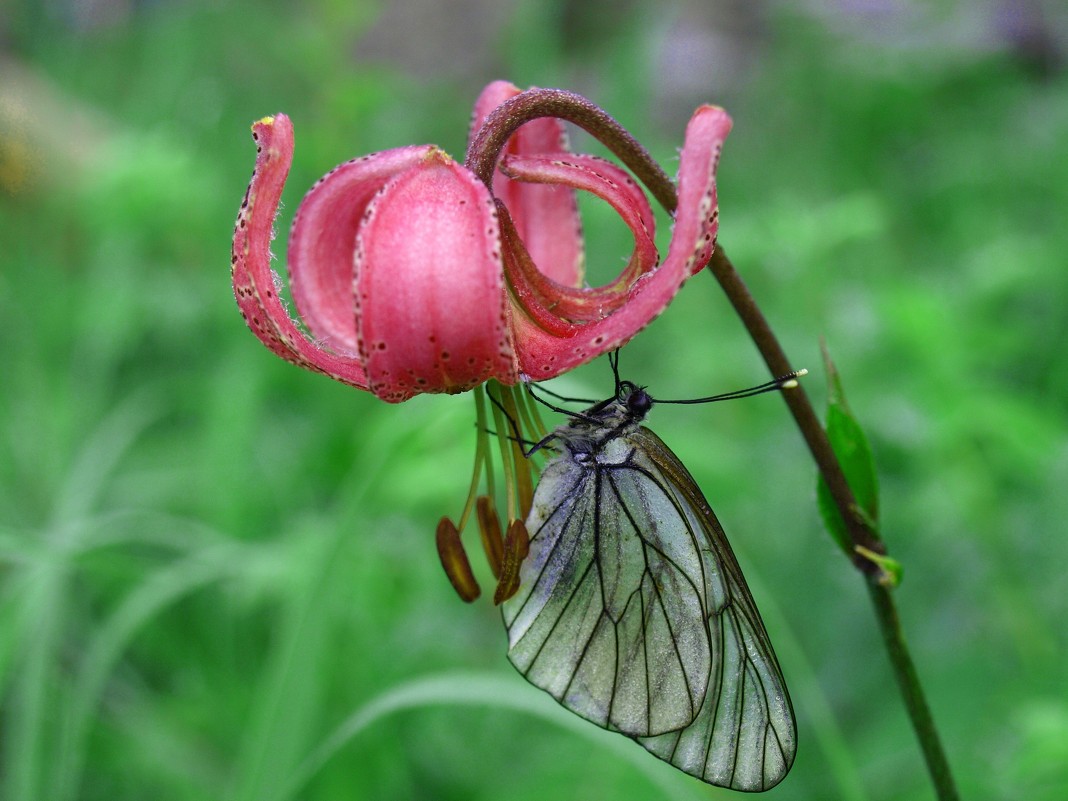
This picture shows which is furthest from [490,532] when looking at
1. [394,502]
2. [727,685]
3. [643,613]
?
[394,502]

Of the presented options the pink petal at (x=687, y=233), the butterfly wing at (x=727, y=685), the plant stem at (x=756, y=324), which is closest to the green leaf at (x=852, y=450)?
the plant stem at (x=756, y=324)

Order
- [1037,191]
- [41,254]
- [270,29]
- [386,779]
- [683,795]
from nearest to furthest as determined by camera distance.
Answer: [683,795] < [386,779] < [41,254] < [1037,191] < [270,29]

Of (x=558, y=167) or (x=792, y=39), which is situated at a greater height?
(x=792, y=39)

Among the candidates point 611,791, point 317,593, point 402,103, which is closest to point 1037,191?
point 402,103

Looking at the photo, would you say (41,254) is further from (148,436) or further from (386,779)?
(386,779)

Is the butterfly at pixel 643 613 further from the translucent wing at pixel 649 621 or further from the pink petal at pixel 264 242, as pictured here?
the pink petal at pixel 264 242

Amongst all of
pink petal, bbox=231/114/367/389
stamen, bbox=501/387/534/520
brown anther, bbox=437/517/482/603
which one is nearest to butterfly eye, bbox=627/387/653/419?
stamen, bbox=501/387/534/520
